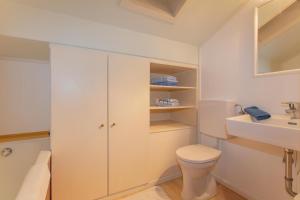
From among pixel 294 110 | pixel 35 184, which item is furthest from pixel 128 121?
pixel 294 110

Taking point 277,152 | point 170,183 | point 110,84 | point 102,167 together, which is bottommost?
point 170,183

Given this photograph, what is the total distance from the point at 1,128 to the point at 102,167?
45.9 inches

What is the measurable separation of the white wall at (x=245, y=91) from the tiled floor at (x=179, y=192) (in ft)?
0.30

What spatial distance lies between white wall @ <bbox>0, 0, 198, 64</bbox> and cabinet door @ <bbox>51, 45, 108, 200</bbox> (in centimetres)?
11

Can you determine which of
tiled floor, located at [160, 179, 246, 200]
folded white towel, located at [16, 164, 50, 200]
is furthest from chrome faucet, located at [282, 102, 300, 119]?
folded white towel, located at [16, 164, 50, 200]

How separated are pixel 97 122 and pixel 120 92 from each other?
373 mm

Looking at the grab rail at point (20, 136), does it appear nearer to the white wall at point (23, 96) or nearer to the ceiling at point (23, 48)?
the white wall at point (23, 96)

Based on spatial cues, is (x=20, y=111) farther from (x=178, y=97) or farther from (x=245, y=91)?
(x=245, y=91)

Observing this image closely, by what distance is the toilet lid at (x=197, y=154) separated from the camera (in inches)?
56.6

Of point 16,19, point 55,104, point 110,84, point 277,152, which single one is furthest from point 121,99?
point 277,152

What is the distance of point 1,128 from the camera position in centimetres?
161

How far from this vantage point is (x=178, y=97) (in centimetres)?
246

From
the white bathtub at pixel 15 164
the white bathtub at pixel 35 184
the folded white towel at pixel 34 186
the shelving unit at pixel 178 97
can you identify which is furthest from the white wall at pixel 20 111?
the shelving unit at pixel 178 97

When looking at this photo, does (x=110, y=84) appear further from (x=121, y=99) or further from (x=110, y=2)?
(x=110, y=2)
